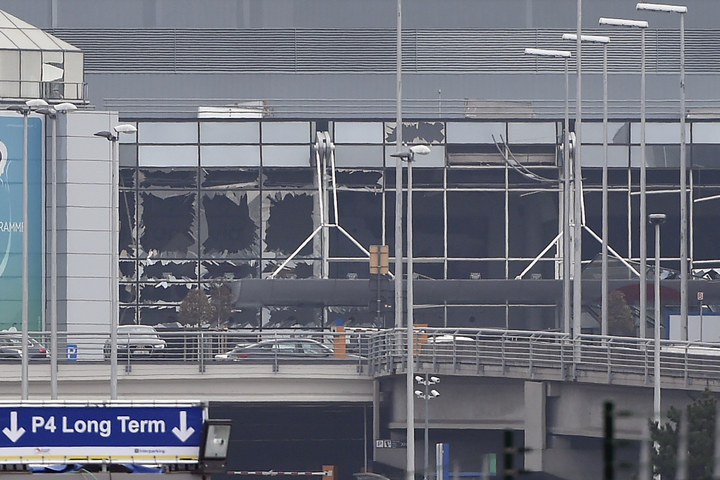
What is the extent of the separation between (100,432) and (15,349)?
31113 millimetres

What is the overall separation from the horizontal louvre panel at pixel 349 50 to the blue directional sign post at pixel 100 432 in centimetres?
5779

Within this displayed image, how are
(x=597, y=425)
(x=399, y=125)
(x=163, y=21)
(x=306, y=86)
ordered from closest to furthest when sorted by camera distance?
(x=597, y=425)
(x=399, y=125)
(x=306, y=86)
(x=163, y=21)

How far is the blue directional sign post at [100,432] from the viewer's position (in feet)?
58.4

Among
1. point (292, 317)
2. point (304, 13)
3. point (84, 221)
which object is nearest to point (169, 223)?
point (292, 317)

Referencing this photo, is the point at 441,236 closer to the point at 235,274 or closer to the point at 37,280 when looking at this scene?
the point at 235,274

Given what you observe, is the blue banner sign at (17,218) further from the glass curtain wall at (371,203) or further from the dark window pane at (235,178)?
the dark window pane at (235,178)

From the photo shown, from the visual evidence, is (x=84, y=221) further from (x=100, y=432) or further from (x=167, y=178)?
(x=100, y=432)

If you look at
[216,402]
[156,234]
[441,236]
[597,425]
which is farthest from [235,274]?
[597,425]

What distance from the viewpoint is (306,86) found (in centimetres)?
7306

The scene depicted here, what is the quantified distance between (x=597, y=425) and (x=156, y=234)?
30624 millimetres

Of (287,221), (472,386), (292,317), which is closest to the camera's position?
(472,386)

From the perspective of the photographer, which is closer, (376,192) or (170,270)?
(170,270)

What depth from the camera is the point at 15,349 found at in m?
48.2

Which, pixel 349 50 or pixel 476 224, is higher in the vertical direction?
pixel 349 50
